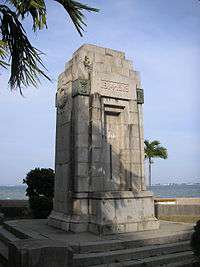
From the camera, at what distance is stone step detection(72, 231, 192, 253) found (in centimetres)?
767

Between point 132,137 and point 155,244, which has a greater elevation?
point 132,137

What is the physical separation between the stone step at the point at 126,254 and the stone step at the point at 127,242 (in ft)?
0.61

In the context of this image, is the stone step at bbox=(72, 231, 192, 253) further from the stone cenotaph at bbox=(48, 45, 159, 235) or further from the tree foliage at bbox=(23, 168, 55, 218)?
the tree foliage at bbox=(23, 168, 55, 218)

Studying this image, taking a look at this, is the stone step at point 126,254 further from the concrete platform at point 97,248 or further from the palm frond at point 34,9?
the palm frond at point 34,9

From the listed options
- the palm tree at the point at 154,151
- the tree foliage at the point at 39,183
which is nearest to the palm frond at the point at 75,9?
the tree foliage at the point at 39,183

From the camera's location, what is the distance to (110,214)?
9516mm

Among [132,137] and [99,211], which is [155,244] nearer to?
[99,211]

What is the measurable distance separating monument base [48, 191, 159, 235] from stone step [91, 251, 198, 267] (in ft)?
6.49

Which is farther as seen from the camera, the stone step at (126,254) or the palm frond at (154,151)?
the palm frond at (154,151)

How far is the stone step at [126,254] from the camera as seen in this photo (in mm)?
7129

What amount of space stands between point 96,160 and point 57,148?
80.1 inches

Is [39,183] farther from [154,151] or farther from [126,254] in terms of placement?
[154,151]

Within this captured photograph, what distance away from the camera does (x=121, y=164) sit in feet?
36.4

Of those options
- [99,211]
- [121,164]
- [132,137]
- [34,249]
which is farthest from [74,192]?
[34,249]
